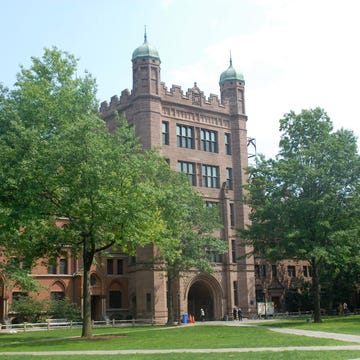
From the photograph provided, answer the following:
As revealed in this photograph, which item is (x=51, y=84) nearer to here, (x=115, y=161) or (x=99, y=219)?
(x=115, y=161)

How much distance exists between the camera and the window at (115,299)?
2329 inches

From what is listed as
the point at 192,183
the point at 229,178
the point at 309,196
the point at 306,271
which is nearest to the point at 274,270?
the point at 306,271

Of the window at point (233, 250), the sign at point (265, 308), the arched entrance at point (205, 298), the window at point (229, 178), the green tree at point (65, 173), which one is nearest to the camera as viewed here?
the green tree at point (65, 173)

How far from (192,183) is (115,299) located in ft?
46.8

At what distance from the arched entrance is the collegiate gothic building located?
0.10m

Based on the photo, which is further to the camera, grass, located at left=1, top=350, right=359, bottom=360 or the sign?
the sign

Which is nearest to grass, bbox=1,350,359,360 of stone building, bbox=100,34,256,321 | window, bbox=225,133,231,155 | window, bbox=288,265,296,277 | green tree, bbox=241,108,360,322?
green tree, bbox=241,108,360,322

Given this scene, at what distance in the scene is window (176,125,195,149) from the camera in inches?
2352

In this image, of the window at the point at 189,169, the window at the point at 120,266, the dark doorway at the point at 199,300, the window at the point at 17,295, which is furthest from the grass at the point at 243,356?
the dark doorway at the point at 199,300

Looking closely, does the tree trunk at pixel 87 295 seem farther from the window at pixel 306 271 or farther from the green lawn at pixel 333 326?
the window at pixel 306 271

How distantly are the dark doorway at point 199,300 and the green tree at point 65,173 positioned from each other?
1139 inches

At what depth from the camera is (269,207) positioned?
41.8 m

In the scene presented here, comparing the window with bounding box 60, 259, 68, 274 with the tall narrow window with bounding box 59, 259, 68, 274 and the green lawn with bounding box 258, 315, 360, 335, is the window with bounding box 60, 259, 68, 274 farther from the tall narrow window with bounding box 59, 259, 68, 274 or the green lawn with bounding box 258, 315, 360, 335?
the green lawn with bounding box 258, 315, 360, 335

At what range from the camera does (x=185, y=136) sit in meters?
60.3
